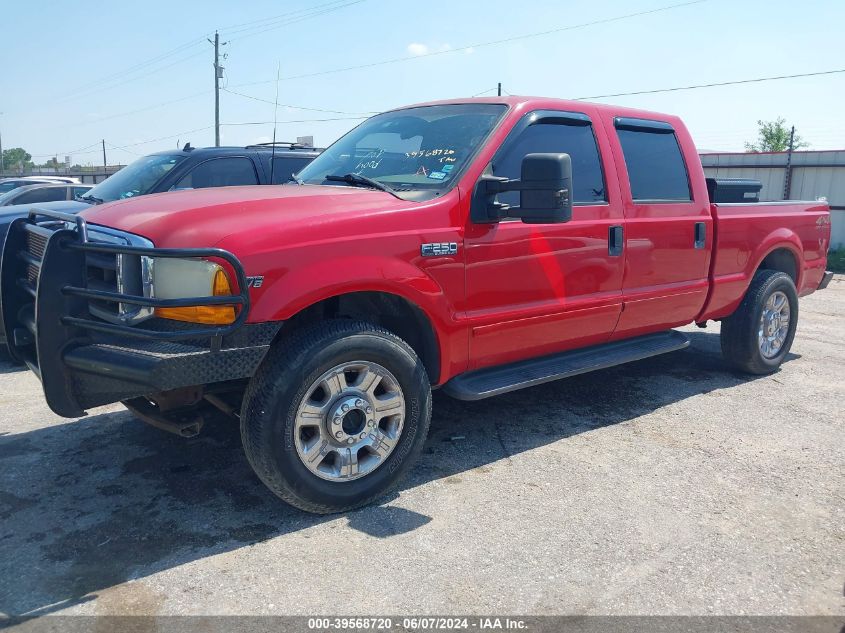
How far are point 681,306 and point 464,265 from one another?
7.04 feet

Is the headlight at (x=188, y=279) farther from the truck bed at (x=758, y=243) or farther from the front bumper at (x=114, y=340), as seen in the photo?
the truck bed at (x=758, y=243)

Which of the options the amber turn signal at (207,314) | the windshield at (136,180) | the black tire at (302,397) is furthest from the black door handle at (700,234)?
the windshield at (136,180)

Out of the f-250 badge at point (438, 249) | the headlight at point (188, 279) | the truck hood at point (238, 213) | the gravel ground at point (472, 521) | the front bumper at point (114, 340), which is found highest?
the truck hood at point (238, 213)

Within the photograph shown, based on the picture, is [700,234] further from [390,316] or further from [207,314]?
[207,314]

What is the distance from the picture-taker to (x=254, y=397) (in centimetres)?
316

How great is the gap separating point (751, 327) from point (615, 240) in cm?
193

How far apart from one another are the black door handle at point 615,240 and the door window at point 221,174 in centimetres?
386

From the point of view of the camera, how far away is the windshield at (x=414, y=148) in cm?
392

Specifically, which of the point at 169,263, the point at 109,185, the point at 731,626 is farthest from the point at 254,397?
the point at 109,185

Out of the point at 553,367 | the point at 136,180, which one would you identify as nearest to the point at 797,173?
the point at 553,367

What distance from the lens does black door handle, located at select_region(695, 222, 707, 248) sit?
5098 millimetres

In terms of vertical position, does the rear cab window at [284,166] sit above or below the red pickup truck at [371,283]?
above

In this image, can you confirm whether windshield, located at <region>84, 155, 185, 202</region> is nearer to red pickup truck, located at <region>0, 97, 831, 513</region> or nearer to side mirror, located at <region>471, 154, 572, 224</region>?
red pickup truck, located at <region>0, 97, 831, 513</region>

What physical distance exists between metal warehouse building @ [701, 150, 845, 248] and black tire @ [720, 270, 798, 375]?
1098 centimetres
